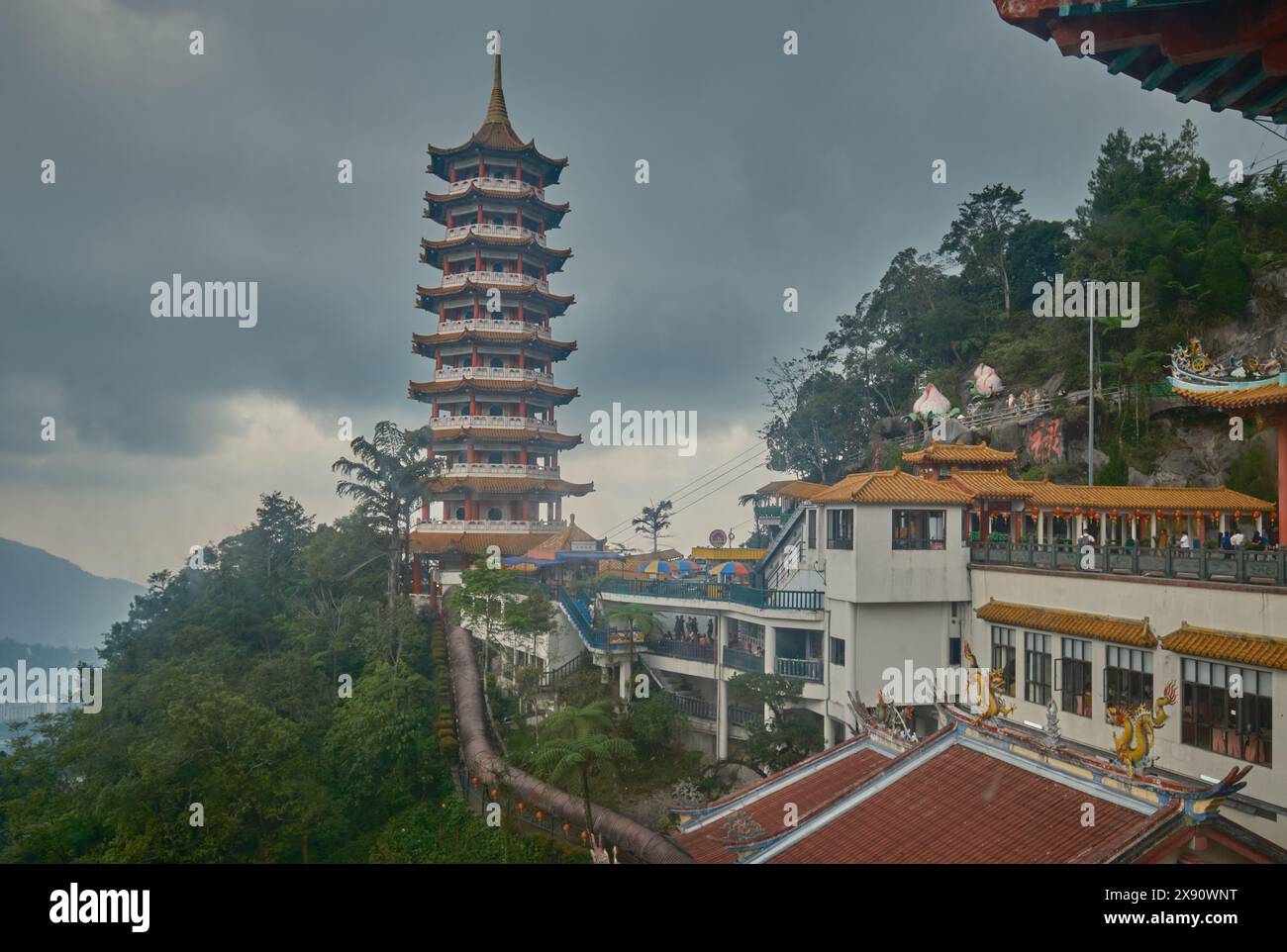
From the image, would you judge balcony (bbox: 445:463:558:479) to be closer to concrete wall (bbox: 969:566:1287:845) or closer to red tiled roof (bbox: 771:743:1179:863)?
concrete wall (bbox: 969:566:1287:845)

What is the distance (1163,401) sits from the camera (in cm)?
3191

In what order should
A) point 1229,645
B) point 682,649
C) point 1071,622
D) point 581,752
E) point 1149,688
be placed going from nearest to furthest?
point 1229,645
point 1149,688
point 1071,622
point 581,752
point 682,649

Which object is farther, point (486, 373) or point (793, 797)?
point (486, 373)

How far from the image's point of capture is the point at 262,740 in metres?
21.4

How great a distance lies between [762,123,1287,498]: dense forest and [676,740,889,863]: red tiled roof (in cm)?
2207

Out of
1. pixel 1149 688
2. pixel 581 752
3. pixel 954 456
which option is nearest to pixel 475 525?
pixel 954 456

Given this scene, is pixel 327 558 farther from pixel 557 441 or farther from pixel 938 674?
pixel 938 674

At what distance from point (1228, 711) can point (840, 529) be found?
9742 millimetres

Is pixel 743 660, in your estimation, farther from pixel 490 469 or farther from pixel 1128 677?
pixel 490 469

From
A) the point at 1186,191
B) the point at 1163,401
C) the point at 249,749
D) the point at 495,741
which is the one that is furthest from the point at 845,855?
the point at 1186,191

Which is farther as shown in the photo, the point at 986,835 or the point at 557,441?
the point at 557,441

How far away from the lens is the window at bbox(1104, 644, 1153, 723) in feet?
55.0

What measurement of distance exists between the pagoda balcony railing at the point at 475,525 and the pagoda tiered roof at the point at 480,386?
23.6 feet
